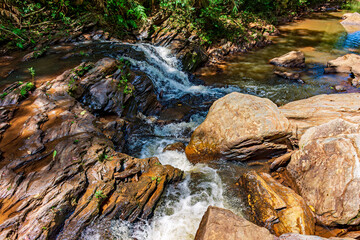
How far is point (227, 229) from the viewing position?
8.81 feet

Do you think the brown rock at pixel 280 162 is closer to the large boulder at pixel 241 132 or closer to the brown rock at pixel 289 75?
the large boulder at pixel 241 132

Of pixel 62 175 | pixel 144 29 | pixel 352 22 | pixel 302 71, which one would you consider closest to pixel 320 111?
pixel 302 71

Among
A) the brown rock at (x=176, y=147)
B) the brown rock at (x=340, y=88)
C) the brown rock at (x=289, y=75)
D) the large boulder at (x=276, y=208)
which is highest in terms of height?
the large boulder at (x=276, y=208)

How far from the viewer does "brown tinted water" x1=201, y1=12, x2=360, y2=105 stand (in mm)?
8211

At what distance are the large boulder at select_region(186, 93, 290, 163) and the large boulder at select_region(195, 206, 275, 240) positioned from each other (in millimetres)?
2033

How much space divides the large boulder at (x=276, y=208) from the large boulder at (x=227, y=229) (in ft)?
2.14

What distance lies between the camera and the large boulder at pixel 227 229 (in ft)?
8.59

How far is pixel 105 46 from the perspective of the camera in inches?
331

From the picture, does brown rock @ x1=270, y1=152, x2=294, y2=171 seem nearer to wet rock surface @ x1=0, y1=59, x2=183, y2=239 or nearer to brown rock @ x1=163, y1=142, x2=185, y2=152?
wet rock surface @ x1=0, y1=59, x2=183, y2=239

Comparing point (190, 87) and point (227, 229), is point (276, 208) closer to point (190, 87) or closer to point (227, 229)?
point (227, 229)

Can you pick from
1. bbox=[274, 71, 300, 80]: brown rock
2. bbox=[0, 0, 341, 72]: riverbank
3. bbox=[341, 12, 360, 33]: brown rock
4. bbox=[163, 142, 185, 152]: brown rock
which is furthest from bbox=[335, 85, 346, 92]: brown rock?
bbox=[341, 12, 360, 33]: brown rock

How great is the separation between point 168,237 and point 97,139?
95.2 inches

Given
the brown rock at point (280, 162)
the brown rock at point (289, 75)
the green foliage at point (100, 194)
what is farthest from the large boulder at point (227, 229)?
the brown rock at point (289, 75)

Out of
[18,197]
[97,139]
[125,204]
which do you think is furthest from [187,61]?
[18,197]
